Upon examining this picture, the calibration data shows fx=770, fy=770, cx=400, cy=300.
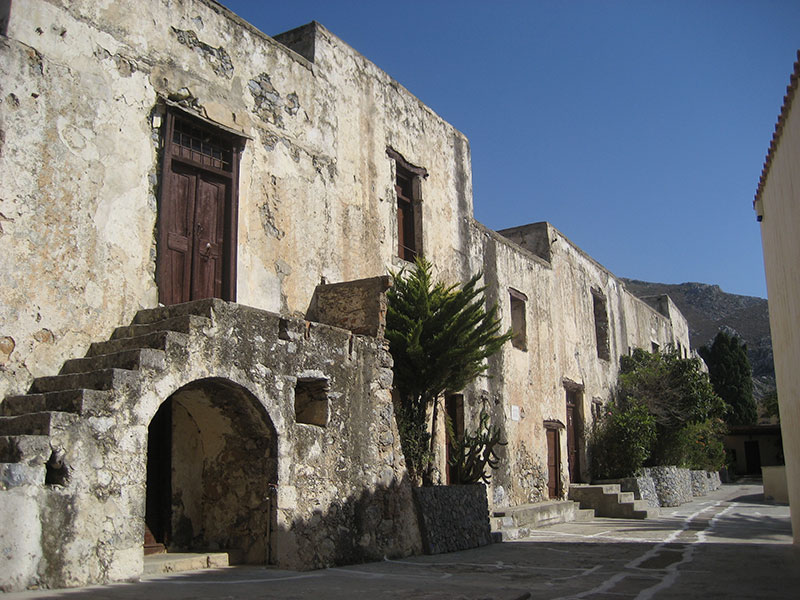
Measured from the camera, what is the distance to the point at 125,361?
22.1ft

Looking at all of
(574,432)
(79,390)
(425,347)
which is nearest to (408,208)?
(425,347)

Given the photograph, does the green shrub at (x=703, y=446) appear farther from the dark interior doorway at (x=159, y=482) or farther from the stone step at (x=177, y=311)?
the stone step at (x=177, y=311)

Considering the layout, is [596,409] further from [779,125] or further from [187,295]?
[187,295]

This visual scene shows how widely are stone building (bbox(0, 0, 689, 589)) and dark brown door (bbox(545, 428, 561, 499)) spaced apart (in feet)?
24.7

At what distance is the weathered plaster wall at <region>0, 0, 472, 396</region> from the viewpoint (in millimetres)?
7211

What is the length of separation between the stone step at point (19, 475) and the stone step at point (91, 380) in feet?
2.96

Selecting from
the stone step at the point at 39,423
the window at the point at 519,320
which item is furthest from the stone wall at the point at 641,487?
the stone step at the point at 39,423

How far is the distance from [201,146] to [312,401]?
132 inches

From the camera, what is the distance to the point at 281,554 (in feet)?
25.1

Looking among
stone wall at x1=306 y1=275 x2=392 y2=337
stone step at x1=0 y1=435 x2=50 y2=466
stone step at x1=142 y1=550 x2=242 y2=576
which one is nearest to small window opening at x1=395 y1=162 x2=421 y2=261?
stone wall at x1=306 y1=275 x2=392 y2=337

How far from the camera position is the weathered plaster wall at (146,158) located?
721cm

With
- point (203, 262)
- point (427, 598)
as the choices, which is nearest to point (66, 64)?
point (203, 262)

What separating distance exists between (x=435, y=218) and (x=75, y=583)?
9219 millimetres

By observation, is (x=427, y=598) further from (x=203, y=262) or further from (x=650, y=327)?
(x=650, y=327)
